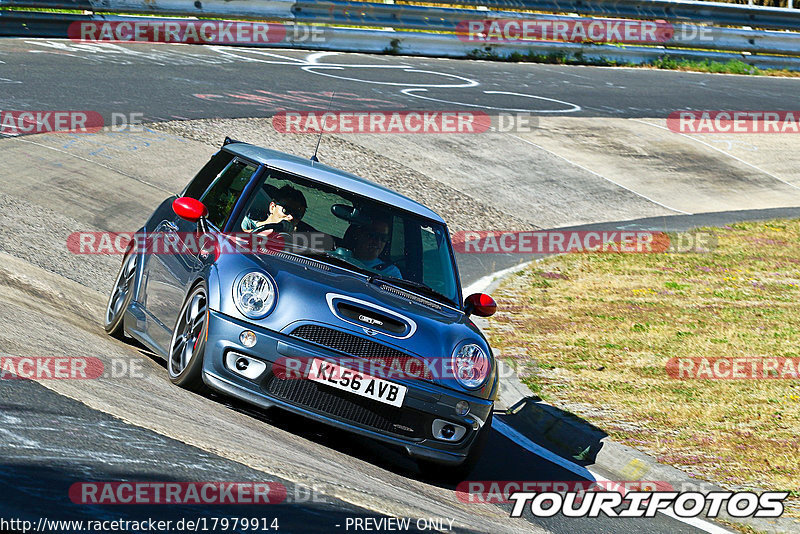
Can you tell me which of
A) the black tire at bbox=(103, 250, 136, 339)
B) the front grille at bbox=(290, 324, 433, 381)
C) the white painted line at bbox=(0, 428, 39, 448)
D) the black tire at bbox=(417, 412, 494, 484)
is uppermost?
the front grille at bbox=(290, 324, 433, 381)

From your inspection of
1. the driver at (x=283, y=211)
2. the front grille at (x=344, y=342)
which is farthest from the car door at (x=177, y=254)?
the front grille at (x=344, y=342)

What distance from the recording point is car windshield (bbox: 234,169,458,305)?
6.80 metres

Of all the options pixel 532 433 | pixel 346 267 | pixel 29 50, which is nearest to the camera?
pixel 346 267

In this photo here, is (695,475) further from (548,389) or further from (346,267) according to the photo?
(346,267)

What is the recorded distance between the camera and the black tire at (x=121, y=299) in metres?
7.64

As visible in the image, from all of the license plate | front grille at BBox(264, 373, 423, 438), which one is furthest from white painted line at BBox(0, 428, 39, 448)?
the license plate

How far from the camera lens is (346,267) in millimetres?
6633

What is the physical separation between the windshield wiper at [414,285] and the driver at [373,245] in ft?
0.30

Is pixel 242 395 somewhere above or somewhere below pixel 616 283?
above

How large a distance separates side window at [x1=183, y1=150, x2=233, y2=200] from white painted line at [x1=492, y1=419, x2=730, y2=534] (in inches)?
109

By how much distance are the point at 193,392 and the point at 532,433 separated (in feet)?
9.46

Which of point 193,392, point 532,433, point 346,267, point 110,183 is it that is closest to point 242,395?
point 193,392

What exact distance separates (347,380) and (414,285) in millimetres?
1182

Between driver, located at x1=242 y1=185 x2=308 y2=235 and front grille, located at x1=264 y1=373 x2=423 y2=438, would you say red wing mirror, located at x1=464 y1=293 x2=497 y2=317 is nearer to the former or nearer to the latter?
driver, located at x1=242 y1=185 x2=308 y2=235
